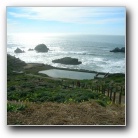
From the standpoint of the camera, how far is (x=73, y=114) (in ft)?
17.4

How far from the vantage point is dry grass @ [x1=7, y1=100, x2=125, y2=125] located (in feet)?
17.3

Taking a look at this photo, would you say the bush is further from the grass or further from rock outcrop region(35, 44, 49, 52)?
rock outcrop region(35, 44, 49, 52)

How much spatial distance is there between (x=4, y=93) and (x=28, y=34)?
0.79 metres

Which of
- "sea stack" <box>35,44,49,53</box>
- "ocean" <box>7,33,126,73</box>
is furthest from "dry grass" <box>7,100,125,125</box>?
"sea stack" <box>35,44,49,53</box>

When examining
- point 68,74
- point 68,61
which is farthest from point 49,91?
point 68,61

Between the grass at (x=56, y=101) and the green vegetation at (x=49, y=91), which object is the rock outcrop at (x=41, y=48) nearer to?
the grass at (x=56, y=101)

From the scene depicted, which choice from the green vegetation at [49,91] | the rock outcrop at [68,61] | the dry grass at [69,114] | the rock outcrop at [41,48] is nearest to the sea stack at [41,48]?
the rock outcrop at [41,48]

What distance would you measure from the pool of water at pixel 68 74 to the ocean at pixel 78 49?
0.08 m

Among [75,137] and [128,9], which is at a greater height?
[128,9]

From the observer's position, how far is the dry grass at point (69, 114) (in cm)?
526

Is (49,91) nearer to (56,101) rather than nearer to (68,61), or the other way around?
(56,101)

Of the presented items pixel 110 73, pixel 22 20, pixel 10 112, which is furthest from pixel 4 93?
pixel 110 73

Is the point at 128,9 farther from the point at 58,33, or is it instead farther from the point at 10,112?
the point at 10,112
